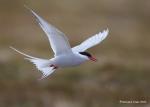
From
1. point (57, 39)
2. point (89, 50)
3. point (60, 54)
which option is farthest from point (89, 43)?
point (89, 50)

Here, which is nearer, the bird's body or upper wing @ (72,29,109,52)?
the bird's body

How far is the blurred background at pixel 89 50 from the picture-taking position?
15258 mm

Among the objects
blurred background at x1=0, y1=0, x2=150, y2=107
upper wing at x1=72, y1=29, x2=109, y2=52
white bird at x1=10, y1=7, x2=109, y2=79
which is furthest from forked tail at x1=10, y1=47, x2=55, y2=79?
blurred background at x1=0, y1=0, x2=150, y2=107

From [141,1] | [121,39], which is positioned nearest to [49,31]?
[121,39]

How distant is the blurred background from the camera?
50.1 feet

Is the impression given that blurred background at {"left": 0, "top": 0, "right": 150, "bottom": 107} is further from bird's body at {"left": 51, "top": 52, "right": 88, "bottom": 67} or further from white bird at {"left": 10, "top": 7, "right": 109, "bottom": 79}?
bird's body at {"left": 51, "top": 52, "right": 88, "bottom": 67}

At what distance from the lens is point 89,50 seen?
743 inches

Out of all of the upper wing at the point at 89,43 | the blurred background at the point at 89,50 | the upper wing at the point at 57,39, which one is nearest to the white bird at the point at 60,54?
the upper wing at the point at 57,39

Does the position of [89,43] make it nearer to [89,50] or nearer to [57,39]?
[57,39]

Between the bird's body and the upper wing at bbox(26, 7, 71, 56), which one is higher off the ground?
the upper wing at bbox(26, 7, 71, 56)

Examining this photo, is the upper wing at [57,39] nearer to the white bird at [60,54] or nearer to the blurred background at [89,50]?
the white bird at [60,54]

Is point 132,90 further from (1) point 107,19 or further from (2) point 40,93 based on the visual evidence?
(1) point 107,19

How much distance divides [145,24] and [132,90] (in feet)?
23.1

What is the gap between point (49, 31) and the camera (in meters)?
9.84
